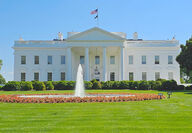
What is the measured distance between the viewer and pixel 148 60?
4322 centimetres

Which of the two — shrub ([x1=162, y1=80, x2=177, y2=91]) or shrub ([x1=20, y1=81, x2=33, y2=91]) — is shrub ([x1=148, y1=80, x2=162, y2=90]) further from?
shrub ([x1=20, y1=81, x2=33, y2=91])

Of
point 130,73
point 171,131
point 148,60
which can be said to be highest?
point 148,60

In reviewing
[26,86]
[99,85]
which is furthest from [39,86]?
[99,85]

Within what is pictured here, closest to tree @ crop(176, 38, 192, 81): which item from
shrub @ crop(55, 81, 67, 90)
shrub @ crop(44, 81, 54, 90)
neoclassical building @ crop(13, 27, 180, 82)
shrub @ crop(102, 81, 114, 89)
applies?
shrub @ crop(102, 81, 114, 89)

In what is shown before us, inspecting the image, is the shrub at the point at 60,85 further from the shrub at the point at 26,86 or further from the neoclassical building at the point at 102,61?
the neoclassical building at the point at 102,61

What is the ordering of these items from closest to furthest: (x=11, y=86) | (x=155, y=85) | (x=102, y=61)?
(x=11, y=86), (x=155, y=85), (x=102, y=61)

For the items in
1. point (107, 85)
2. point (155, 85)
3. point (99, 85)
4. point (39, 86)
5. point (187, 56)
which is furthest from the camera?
point (107, 85)

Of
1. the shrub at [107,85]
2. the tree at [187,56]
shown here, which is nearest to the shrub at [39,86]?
the shrub at [107,85]

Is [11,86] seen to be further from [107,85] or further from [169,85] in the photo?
[169,85]

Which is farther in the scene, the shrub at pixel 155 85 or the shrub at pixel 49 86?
the shrub at pixel 49 86

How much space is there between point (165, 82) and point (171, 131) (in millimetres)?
24732

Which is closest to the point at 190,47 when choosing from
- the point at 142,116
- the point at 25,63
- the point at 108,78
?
the point at 108,78

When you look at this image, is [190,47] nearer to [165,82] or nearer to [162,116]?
[165,82]

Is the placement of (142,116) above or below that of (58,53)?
below
